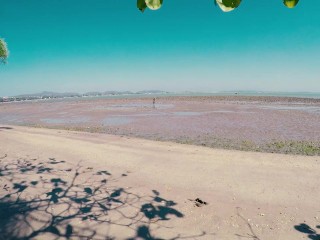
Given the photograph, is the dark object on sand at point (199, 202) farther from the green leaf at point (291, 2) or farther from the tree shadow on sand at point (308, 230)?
the green leaf at point (291, 2)

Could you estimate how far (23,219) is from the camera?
723 centimetres

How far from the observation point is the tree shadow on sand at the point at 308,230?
21.3 ft

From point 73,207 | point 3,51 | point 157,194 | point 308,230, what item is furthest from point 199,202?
point 3,51

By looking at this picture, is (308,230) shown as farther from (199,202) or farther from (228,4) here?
(228,4)

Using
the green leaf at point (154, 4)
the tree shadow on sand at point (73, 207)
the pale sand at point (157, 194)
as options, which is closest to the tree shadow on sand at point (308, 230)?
the pale sand at point (157, 194)

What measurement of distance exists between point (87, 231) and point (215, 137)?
1434 cm

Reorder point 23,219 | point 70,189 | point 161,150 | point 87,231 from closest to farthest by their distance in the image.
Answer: point 87,231
point 23,219
point 70,189
point 161,150

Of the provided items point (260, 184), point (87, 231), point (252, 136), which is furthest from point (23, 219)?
point (252, 136)

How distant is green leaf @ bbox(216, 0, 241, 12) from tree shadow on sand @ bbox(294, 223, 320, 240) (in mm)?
6375

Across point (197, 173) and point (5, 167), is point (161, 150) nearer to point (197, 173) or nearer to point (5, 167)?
point (197, 173)

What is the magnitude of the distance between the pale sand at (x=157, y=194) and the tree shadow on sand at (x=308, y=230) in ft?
0.07

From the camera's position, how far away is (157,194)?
874 cm

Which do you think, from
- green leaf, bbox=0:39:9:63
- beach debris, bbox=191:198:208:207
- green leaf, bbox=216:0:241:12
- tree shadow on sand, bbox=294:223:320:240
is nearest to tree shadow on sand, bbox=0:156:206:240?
beach debris, bbox=191:198:208:207

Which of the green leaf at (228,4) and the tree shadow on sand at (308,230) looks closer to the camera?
the green leaf at (228,4)
